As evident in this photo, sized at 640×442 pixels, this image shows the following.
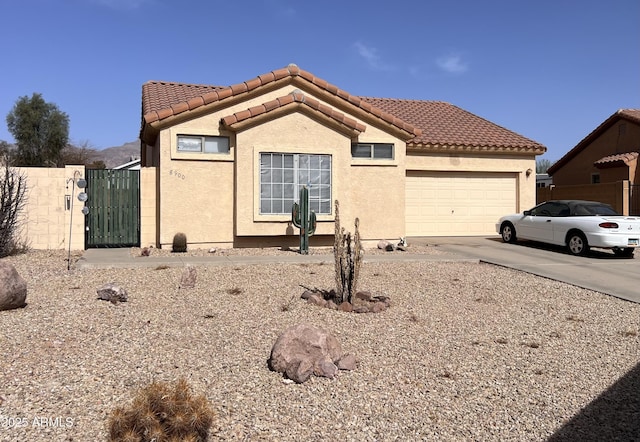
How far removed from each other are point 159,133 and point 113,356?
8.85 m

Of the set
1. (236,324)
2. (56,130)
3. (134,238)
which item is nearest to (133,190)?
(134,238)

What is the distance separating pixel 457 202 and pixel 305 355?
45.2 feet

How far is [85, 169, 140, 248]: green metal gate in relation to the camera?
1346 cm

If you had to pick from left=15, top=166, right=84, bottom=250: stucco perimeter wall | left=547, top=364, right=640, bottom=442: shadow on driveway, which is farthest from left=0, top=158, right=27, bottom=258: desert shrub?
left=547, top=364, right=640, bottom=442: shadow on driveway

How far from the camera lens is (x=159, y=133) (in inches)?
518

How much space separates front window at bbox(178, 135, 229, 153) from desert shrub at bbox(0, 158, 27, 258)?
3749mm

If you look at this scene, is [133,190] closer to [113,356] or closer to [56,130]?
[113,356]

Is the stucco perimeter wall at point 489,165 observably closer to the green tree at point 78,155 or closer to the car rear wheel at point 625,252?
the car rear wheel at point 625,252

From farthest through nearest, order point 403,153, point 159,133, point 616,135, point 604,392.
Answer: point 616,135 → point 403,153 → point 159,133 → point 604,392

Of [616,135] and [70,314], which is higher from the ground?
[616,135]

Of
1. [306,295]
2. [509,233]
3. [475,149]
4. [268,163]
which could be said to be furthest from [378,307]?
[475,149]

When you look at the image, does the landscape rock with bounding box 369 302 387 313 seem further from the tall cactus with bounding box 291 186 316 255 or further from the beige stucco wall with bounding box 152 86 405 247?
the beige stucco wall with bounding box 152 86 405 247

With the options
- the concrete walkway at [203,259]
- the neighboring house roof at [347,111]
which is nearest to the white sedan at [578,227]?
the concrete walkway at [203,259]

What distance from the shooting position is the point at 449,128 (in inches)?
737
